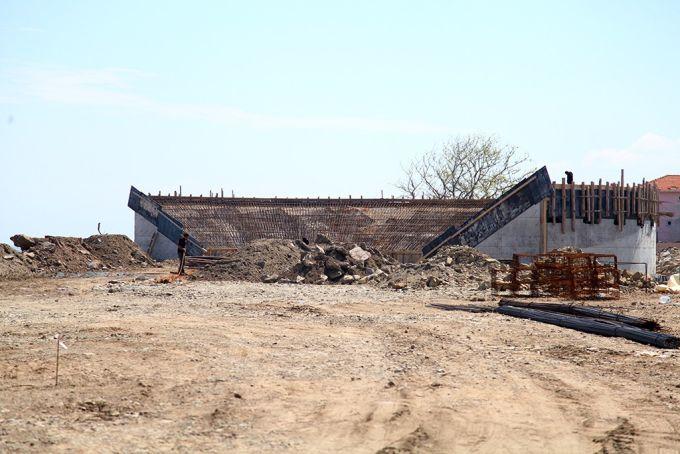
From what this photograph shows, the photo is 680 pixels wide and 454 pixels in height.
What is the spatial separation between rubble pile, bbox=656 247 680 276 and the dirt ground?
32.1m

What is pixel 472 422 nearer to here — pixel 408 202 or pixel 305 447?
pixel 305 447

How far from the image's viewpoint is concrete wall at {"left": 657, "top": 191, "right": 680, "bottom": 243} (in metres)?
78.5

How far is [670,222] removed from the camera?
261 ft

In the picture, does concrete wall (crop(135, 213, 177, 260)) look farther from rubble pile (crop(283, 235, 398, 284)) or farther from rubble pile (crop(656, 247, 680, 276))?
rubble pile (crop(656, 247, 680, 276))

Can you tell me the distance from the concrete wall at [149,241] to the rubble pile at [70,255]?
830 millimetres

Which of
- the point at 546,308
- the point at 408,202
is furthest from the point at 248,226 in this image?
the point at 546,308

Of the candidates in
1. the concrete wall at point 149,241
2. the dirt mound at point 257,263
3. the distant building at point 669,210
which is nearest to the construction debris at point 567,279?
the dirt mound at point 257,263

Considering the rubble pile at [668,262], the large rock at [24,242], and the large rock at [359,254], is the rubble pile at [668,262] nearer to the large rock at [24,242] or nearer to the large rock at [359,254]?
the large rock at [359,254]

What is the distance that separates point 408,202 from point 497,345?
29581 millimetres

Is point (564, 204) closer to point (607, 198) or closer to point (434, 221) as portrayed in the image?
point (607, 198)

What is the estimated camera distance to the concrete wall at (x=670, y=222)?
78500 millimetres

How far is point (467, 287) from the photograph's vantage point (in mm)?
28438

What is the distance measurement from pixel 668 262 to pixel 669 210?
29.0m

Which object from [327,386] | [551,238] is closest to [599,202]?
[551,238]
